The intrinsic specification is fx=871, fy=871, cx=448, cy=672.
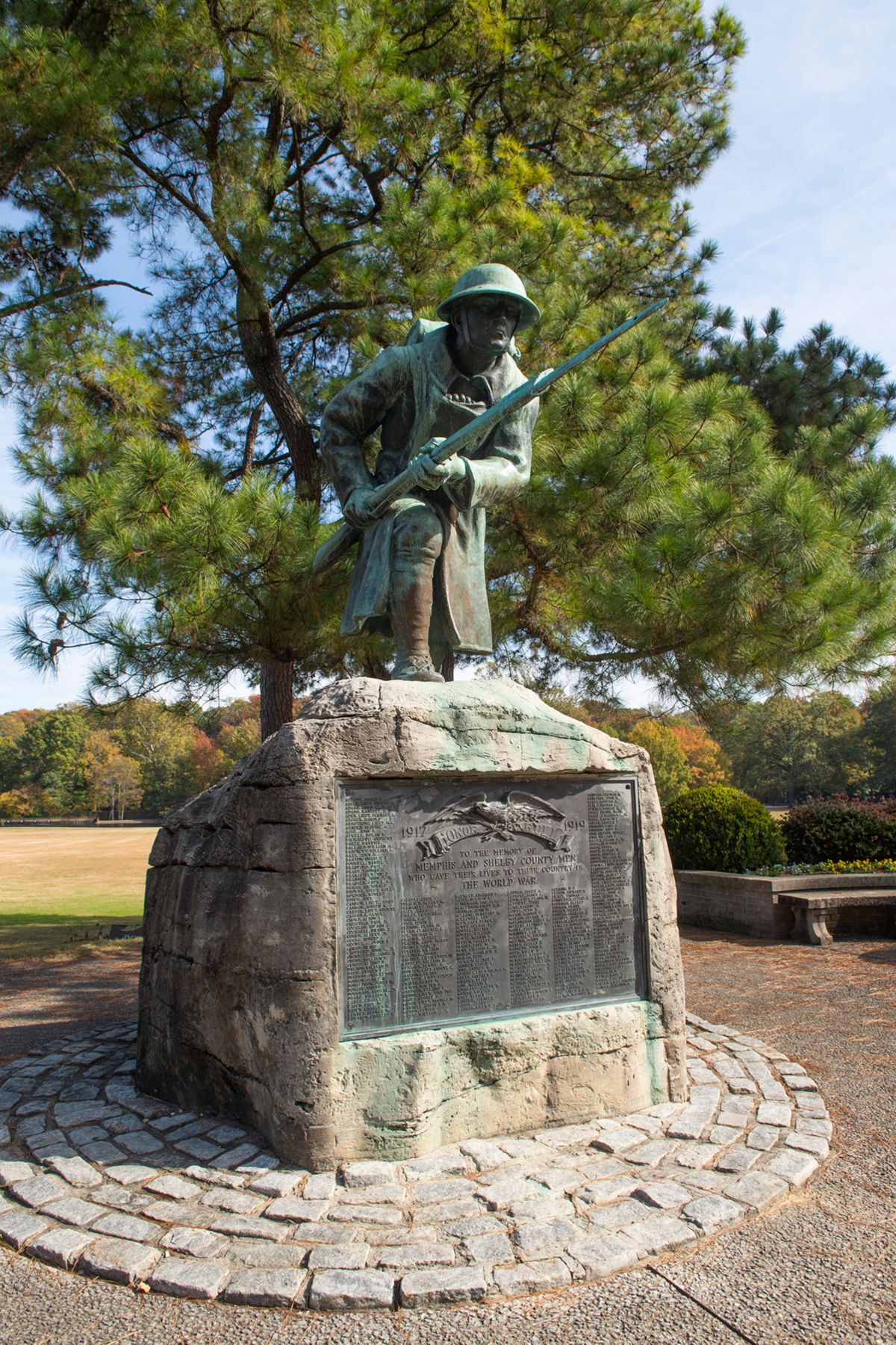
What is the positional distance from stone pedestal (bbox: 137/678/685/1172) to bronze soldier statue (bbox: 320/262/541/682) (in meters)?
0.44

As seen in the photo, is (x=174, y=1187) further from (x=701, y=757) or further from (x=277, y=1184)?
(x=701, y=757)

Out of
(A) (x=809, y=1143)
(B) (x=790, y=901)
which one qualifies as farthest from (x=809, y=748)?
(A) (x=809, y=1143)

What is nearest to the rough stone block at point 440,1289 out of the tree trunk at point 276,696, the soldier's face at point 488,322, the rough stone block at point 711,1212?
the rough stone block at point 711,1212

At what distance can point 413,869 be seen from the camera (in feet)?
10.9

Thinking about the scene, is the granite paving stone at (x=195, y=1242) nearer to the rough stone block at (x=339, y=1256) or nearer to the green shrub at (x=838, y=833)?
the rough stone block at (x=339, y=1256)

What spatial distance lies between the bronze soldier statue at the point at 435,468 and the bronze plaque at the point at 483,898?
671mm

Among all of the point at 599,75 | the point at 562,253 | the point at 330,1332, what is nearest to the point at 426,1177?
the point at 330,1332

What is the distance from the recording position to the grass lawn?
9.31m

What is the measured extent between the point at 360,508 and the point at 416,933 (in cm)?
183

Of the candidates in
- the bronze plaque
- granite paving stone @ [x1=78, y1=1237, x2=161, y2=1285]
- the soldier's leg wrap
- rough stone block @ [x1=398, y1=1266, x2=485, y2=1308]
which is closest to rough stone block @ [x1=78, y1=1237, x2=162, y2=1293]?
granite paving stone @ [x1=78, y1=1237, x2=161, y2=1285]

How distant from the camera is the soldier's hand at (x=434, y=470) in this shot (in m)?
3.56

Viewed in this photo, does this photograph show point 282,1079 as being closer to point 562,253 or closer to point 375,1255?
point 375,1255

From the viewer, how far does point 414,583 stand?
373 centimetres

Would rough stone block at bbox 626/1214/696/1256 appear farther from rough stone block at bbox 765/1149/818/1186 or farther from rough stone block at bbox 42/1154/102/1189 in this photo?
rough stone block at bbox 42/1154/102/1189
